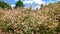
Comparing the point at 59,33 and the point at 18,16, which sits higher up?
the point at 18,16

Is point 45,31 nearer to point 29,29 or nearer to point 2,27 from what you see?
point 29,29

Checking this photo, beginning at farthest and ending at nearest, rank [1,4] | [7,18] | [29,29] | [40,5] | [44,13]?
[1,4] < [40,5] < [44,13] < [7,18] < [29,29]

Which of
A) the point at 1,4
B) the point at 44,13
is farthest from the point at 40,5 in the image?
the point at 1,4

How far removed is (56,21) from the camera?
394 inches

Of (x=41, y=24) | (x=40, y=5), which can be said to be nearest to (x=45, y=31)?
(x=41, y=24)

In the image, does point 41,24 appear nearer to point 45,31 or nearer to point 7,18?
point 45,31

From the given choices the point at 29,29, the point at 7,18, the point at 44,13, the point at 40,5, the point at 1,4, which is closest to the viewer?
the point at 29,29

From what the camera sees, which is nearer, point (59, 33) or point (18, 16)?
point (59, 33)

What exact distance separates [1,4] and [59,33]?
13391 mm

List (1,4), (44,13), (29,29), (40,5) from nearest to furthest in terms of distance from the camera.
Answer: (29,29) < (44,13) < (40,5) < (1,4)

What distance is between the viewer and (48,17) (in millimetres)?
10172

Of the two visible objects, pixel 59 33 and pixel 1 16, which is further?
pixel 1 16

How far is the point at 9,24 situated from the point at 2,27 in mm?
323

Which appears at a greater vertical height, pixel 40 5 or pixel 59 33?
pixel 40 5
